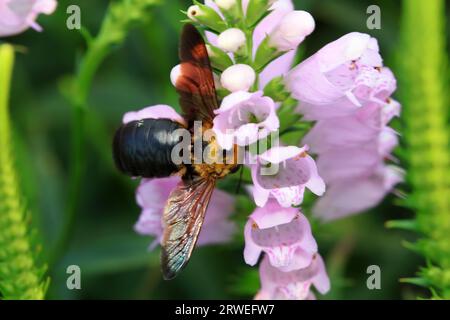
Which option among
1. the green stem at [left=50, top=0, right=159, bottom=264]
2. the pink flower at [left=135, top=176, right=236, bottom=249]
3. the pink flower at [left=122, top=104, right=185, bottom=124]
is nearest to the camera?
the pink flower at [left=122, top=104, right=185, bottom=124]

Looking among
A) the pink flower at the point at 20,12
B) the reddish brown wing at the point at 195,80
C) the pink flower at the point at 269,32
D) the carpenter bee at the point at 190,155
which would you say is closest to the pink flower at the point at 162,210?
the carpenter bee at the point at 190,155

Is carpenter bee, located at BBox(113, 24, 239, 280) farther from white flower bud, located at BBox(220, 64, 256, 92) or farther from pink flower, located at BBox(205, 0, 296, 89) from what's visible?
pink flower, located at BBox(205, 0, 296, 89)

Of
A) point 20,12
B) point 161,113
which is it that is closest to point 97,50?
point 20,12

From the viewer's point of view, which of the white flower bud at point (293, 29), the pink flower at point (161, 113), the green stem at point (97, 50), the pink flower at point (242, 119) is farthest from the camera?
the green stem at point (97, 50)

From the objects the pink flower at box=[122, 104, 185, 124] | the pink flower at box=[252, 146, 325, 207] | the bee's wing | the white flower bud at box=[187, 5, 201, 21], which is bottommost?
the bee's wing

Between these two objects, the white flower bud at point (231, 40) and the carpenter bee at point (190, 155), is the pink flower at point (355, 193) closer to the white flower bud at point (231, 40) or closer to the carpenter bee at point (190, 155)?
the carpenter bee at point (190, 155)

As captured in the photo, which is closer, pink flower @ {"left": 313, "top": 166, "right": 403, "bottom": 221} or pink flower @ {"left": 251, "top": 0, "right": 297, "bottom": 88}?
pink flower @ {"left": 251, "top": 0, "right": 297, "bottom": 88}

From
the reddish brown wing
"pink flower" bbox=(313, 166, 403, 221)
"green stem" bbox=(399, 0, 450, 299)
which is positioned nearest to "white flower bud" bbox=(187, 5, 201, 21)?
the reddish brown wing

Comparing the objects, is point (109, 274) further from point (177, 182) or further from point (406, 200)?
point (406, 200)
